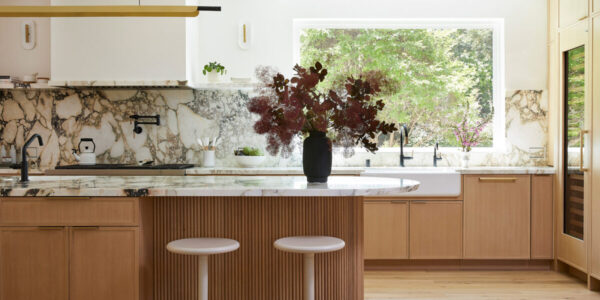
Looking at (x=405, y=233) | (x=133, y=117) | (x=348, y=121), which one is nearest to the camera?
(x=348, y=121)

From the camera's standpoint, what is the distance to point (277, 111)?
271 cm

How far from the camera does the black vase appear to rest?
9.35 ft

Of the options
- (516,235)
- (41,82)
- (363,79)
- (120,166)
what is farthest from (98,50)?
(516,235)

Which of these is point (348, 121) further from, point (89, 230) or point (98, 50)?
point (98, 50)

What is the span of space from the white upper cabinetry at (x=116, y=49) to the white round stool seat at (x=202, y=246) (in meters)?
2.38

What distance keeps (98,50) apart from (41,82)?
24.7 inches

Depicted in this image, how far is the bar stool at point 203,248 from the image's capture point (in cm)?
249

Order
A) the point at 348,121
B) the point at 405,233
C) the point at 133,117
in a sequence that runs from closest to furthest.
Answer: the point at 348,121 < the point at 405,233 < the point at 133,117

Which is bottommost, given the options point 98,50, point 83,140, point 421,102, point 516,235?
point 516,235

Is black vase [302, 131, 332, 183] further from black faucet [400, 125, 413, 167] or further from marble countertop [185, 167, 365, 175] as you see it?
black faucet [400, 125, 413, 167]

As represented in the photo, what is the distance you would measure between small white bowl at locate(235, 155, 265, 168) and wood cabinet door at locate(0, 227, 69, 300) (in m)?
2.27

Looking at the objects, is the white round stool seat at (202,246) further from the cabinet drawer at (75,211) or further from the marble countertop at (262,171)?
the marble countertop at (262,171)

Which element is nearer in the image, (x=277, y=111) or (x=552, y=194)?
(x=277, y=111)

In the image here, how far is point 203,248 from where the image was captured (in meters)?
2.50
